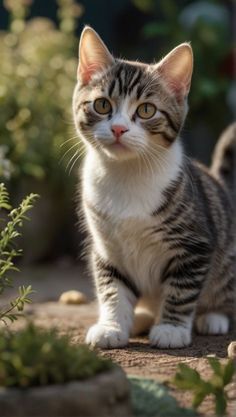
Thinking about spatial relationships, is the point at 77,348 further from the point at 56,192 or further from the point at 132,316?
the point at 56,192

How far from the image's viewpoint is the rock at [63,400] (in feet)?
6.15

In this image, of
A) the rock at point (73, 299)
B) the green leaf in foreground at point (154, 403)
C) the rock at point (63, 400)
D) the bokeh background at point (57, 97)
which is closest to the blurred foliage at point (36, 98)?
the bokeh background at point (57, 97)

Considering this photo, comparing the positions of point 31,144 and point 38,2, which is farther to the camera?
point 38,2

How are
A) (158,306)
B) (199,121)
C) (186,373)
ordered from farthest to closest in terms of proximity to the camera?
1. (199,121)
2. (158,306)
3. (186,373)

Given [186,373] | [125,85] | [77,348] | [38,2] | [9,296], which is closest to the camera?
[77,348]

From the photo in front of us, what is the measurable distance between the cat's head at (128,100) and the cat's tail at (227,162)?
2.51 feet

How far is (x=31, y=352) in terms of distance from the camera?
1968mm

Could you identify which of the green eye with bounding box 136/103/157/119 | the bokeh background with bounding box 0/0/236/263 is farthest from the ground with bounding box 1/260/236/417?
the green eye with bounding box 136/103/157/119

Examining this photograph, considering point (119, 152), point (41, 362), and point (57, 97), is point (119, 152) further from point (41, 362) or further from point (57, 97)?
point (57, 97)

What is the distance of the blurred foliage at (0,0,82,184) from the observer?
5.64m

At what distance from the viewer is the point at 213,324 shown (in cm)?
346

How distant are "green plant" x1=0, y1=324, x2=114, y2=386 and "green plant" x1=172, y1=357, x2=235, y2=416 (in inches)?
13.1

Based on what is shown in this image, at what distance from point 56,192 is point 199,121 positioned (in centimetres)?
210

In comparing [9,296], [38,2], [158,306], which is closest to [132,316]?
[158,306]
